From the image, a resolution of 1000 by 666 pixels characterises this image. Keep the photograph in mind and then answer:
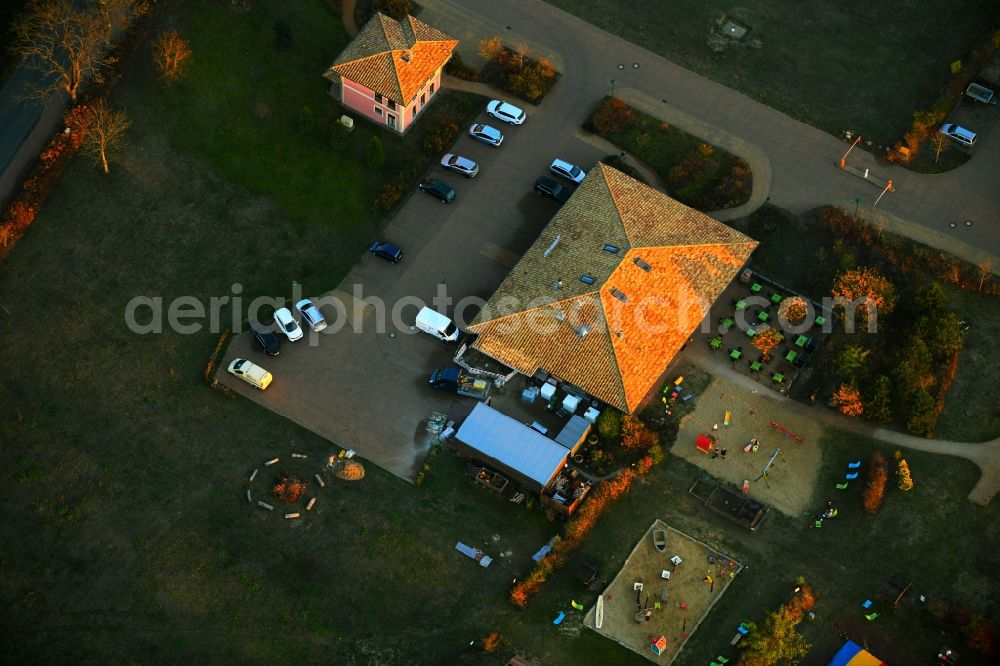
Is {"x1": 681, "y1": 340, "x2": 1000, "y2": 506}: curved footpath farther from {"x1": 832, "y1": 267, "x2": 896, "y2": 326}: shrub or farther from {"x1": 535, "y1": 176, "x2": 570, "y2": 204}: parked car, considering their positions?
{"x1": 535, "y1": 176, "x2": 570, "y2": 204}: parked car

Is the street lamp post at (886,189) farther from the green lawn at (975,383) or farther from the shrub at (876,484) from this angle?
the shrub at (876,484)

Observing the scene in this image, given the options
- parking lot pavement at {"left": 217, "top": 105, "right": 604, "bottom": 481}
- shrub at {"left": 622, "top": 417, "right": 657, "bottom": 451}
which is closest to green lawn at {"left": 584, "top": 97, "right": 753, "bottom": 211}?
parking lot pavement at {"left": 217, "top": 105, "right": 604, "bottom": 481}

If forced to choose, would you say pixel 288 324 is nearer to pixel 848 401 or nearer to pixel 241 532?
pixel 241 532

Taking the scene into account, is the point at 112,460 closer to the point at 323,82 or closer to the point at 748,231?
the point at 323,82

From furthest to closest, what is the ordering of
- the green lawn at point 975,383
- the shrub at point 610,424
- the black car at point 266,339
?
1. the black car at point 266,339
2. the green lawn at point 975,383
3. the shrub at point 610,424

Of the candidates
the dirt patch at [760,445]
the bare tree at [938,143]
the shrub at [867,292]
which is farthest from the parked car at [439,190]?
the bare tree at [938,143]

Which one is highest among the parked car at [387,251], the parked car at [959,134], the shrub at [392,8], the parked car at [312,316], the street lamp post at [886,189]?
the parked car at [959,134]

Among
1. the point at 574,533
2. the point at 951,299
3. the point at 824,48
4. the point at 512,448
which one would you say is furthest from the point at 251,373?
the point at 824,48
